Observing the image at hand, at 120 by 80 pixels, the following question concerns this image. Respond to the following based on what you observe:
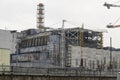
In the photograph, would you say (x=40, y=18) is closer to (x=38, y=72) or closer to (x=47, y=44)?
(x=47, y=44)

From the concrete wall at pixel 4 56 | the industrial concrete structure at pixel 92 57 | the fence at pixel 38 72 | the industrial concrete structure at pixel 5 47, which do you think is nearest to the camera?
the fence at pixel 38 72

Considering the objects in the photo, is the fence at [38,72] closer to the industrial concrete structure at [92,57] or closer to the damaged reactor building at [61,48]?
the damaged reactor building at [61,48]

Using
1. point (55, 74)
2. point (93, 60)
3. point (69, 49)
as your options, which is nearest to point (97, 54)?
point (93, 60)

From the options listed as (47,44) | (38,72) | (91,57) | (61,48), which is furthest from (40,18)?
(38,72)

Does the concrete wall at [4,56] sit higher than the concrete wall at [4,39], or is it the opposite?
the concrete wall at [4,39]

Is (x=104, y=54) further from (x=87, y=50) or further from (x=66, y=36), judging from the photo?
(x=66, y=36)

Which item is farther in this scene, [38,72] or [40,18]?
[40,18]

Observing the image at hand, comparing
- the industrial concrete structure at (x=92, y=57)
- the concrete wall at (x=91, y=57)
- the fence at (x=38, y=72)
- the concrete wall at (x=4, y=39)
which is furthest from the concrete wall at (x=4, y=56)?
the concrete wall at (x=91, y=57)

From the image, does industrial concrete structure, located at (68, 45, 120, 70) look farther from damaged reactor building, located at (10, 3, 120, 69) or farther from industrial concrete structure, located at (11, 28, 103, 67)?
industrial concrete structure, located at (11, 28, 103, 67)

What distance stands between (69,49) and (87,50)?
288 inches

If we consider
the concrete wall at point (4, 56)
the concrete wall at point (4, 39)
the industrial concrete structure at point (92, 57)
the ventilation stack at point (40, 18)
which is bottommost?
the industrial concrete structure at point (92, 57)

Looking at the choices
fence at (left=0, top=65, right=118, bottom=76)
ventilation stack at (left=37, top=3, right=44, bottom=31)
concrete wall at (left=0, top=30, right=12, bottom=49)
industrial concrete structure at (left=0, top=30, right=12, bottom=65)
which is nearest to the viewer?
fence at (left=0, top=65, right=118, bottom=76)

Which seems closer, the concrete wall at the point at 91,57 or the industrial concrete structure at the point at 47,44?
the industrial concrete structure at the point at 47,44

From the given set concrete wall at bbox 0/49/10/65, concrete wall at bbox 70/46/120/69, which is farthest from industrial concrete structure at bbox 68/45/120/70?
concrete wall at bbox 0/49/10/65
